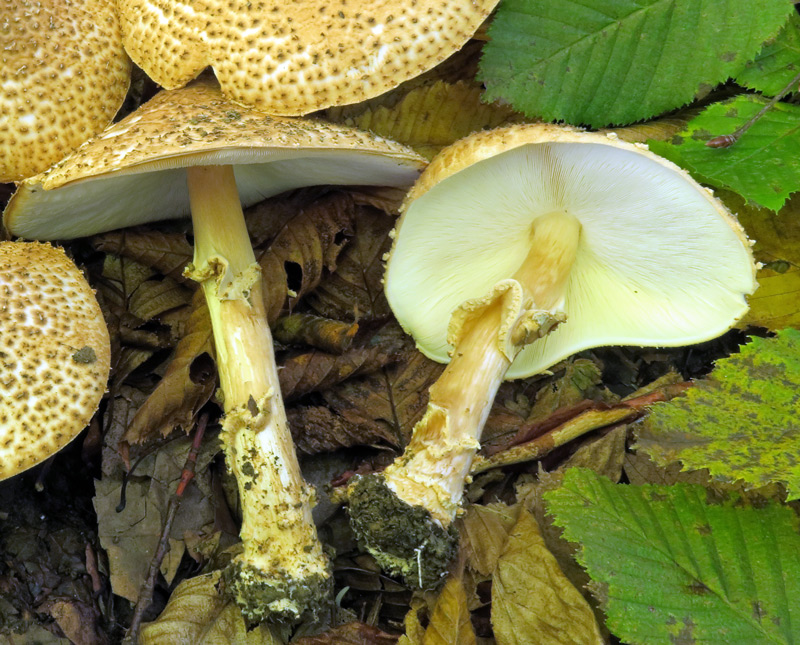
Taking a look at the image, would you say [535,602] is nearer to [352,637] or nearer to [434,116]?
[352,637]

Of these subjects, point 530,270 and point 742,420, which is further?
point 530,270

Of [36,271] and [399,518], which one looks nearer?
[399,518]

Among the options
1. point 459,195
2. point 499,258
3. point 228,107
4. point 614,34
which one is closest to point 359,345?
point 499,258

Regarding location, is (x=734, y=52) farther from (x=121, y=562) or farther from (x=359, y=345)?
(x=121, y=562)

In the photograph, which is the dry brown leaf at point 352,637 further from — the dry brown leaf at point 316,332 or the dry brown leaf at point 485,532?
the dry brown leaf at point 316,332

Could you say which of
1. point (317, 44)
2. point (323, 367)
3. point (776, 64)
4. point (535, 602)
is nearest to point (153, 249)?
point (323, 367)

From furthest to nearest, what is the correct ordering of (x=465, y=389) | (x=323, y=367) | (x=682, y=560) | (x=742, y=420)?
(x=323, y=367) → (x=465, y=389) → (x=742, y=420) → (x=682, y=560)

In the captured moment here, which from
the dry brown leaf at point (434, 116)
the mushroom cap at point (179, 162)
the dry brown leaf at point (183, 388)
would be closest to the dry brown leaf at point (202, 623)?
the dry brown leaf at point (183, 388)
